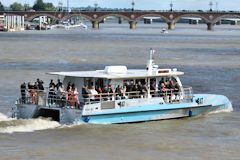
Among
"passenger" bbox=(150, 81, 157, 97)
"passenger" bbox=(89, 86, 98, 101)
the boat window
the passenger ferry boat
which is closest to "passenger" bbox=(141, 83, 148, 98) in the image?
the passenger ferry boat

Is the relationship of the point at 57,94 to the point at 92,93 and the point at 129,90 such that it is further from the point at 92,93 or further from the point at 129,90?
the point at 129,90

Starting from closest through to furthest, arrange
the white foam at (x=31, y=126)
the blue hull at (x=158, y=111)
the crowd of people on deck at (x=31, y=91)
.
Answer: the white foam at (x=31, y=126), the blue hull at (x=158, y=111), the crowd of people on deck at (x=31, y=91)

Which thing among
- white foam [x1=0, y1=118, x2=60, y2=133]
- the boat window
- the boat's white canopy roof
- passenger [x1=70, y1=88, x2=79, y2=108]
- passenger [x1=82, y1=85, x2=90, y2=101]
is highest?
the boat's white canopy roof

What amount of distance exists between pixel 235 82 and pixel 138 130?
27.1 metres

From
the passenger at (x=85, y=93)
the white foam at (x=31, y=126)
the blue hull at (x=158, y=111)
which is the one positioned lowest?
the white foam at (x=31, y=126)

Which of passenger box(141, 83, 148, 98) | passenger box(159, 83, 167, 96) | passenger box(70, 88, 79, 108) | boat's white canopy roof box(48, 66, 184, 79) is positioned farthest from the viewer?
passenger box(159, 83, 167, 96)

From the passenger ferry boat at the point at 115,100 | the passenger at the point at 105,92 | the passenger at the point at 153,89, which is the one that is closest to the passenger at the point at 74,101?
the passenger ferry boat at the point at 115,100

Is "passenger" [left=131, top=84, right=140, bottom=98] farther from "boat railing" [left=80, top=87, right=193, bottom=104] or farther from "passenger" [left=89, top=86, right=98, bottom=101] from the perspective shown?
"passenger" [left=89, top=86, right=98, bottom=101]

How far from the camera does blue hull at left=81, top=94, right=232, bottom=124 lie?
33.6 m

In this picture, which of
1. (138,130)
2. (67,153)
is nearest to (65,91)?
(138,130)

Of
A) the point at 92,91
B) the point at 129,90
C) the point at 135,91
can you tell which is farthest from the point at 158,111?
the point at 92,91

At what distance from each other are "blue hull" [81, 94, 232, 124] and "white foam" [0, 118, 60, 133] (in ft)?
4.60

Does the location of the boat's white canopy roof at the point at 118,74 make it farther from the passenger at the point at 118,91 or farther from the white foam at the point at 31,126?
the white foam at the point at 31,126

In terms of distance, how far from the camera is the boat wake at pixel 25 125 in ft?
106
